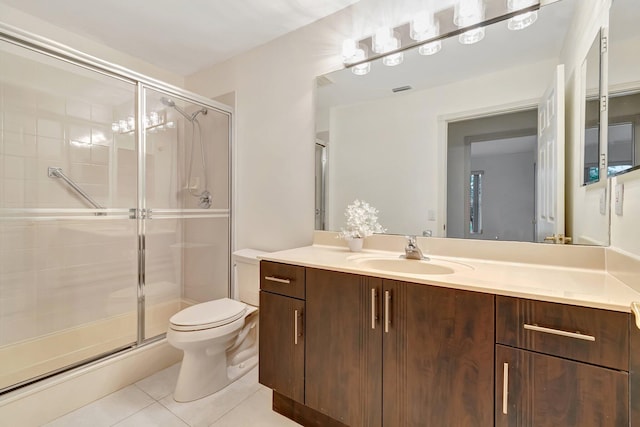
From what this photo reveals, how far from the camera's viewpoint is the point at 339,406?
123 cm

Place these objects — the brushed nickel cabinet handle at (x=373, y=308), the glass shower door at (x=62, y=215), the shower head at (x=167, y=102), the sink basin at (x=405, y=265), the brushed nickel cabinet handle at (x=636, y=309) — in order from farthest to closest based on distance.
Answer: the shower head at (x=167, y=102)
the glass shower door at (x=62, y=215)
the sink basin at (x=405, y=265)
the brushed nickel cabinet handle at (x=373, y=308)
the brushed nickel cabinet handle at (x=636, y=309)

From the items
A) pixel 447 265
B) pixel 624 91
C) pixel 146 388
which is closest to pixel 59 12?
pixel 146 388

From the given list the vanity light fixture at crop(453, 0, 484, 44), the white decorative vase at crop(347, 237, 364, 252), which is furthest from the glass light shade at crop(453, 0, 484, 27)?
the white decorative vase at crop(347, 237, 364, 252)

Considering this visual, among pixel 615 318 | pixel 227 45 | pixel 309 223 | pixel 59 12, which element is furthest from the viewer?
pixel 227 45

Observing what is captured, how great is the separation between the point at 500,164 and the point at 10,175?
291 centimetres

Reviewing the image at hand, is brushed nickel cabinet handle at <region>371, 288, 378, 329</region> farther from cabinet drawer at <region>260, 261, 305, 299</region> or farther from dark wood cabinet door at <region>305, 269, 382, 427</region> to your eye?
cabinet drawer at <region>260, 261, 305, 299</region>

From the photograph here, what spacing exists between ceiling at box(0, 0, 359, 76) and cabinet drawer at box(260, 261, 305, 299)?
1629 millimetres

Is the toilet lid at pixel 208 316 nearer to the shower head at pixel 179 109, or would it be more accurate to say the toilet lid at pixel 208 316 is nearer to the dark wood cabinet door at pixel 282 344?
the dark wood cabinet door at pixel 282 344

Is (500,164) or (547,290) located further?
(500,164)

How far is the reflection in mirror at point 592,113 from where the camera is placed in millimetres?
1088

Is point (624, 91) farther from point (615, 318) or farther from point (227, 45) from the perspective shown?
point (227, 45)

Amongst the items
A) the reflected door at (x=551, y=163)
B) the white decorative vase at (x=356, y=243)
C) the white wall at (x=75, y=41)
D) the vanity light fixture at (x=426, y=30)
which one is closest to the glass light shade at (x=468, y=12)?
the vanity light fixture at (x=426, y=30)

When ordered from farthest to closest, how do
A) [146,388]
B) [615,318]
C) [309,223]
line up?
[309,223]
[146,388]
[615,318]

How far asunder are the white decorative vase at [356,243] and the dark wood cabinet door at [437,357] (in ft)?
1.90
